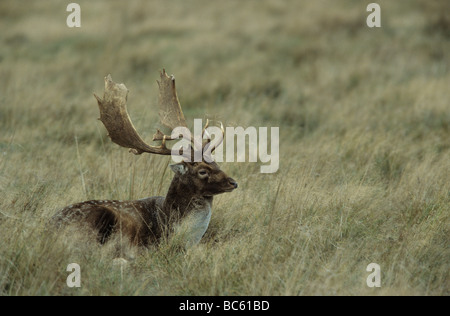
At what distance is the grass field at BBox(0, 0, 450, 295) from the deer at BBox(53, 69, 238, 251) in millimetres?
193

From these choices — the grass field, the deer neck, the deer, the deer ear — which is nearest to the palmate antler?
the deer

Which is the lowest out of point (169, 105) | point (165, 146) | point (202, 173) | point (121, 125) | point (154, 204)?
point (154, 204)

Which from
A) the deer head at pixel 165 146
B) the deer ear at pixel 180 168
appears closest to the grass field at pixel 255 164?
the deer head at pixel 165 146

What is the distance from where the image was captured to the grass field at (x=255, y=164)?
15.0 feet

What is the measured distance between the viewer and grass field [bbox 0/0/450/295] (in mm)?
4578

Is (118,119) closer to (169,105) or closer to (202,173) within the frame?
(169,105)

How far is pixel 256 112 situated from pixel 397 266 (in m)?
5.52

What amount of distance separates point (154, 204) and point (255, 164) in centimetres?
204

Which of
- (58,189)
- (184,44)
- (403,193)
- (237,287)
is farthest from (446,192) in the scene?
(184,44)

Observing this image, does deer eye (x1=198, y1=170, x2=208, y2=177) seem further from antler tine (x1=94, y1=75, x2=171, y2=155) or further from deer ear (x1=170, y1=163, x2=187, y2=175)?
antler tine (x1=94, y1=75, x2=171, y2=155)

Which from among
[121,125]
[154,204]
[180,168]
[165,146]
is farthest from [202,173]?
[121,125]

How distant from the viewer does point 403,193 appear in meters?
6.36

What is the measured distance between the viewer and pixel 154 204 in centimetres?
545

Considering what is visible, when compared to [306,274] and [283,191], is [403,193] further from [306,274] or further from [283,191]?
[306,274]
